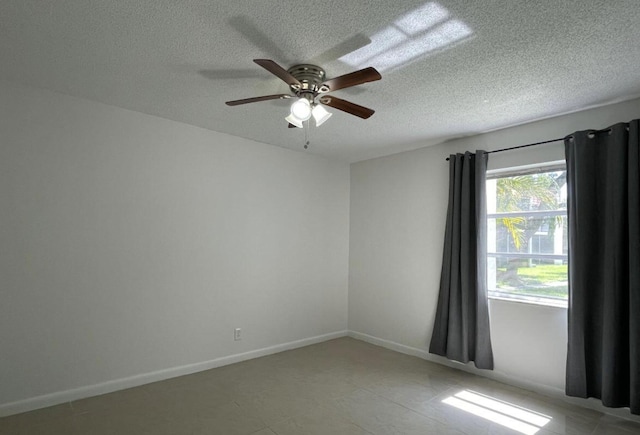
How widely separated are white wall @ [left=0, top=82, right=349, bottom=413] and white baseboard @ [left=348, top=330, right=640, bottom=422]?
1.00 metres

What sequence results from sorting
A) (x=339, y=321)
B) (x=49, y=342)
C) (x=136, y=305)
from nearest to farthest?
(x=49, y=342)
(x=136, y=305)
(x=339, y=321)

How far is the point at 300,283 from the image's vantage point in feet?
15.1

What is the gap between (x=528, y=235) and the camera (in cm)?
347

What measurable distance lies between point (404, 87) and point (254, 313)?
2.94m

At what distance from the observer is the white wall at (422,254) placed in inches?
125

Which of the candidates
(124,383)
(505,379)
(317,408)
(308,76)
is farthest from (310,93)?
(505,379)

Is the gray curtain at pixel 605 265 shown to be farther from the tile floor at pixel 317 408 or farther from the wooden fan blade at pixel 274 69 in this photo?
the wooden fan blade at pixel 274 69

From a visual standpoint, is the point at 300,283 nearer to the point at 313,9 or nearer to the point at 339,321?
the point at 339,321

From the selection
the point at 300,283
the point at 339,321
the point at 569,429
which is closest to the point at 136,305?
the point at 300,283

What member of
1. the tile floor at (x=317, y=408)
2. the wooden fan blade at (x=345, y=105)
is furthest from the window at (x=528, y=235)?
the wooden fan blade at (x=345, y=105)

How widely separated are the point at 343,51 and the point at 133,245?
8.37 ft

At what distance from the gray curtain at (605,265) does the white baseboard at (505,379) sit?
144mm

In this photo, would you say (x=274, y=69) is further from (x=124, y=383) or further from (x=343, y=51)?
(x=124, y=383)

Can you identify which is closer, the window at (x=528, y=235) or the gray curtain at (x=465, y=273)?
the window at (x=528, y=235)
